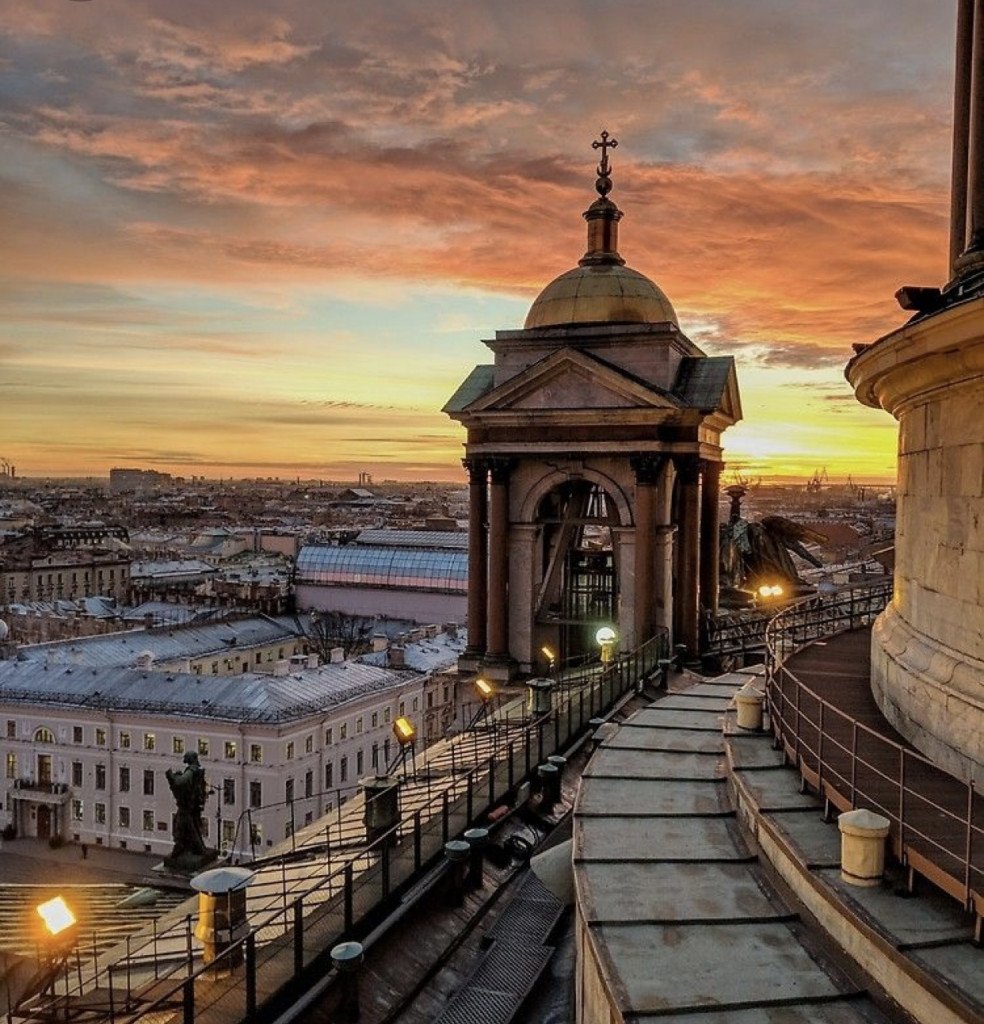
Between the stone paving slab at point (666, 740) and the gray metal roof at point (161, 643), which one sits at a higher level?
the stone paving slab at point (666, 740)

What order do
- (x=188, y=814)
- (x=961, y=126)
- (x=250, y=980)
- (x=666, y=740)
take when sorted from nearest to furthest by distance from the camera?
(x=250, y=980) → (x=666, y=740) → (x=961, y=126) → (x=188, y=814)

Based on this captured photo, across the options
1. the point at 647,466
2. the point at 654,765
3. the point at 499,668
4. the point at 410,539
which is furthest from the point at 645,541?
the point at 410,539

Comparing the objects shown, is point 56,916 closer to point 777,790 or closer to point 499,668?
point 777,790

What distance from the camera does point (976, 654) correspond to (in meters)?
9.11

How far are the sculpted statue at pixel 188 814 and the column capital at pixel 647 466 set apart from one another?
39.0ft

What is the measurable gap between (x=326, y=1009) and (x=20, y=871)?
49.1 m

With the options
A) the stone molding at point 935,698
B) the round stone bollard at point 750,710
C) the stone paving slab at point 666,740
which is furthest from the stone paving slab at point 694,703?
the stone molding at point 935,698

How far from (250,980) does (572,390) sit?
17885 mm

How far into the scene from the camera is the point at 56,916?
1016cm

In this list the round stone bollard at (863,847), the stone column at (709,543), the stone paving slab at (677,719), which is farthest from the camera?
the stone column at (709,543)

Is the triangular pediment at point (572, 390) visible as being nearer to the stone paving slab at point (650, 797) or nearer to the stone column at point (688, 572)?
the stone column at point (688, 572)

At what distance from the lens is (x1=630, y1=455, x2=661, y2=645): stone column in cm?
2512

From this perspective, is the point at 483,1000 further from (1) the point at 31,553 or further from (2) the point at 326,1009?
(1) the point at 31,553

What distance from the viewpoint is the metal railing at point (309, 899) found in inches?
388
